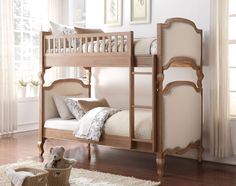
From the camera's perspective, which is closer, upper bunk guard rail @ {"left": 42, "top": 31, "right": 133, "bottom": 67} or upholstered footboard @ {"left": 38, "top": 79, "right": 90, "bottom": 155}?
upper bunk guard rail @ {"left": 42, "top": 31, "right": 133, "bottom": 67}

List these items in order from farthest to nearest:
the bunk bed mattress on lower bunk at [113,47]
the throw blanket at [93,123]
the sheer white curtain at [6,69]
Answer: the sheer white curtain at [6,69] < the throw blanket at [93,123] < the bunk bed mattress on lower bunk at [113,47]

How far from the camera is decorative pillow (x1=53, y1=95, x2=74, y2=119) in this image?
4.60m

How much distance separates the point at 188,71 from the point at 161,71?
72cm

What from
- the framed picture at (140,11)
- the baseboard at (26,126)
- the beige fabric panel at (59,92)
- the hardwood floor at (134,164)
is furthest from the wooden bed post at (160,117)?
the baseboard at (26,126)

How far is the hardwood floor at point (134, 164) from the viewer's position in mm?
3682

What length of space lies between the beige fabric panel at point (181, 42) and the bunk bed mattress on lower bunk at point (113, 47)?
17 cm

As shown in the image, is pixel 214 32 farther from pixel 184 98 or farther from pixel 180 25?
pixel 184 98

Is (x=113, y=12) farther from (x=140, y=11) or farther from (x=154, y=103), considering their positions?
(x=154, y=103)

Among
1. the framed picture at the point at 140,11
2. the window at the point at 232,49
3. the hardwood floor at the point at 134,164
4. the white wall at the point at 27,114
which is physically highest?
the framed picture at the point at 140,11

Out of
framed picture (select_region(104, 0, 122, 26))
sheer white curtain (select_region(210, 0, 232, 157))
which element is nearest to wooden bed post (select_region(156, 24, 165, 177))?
sheer white curtain (select_region(210, 0, 232, 157))

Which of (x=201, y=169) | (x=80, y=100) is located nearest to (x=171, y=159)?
(x=201, y=169)

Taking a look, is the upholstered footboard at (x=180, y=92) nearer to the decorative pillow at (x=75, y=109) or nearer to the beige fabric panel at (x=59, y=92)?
the decorative pillow at (x=75, y=109)

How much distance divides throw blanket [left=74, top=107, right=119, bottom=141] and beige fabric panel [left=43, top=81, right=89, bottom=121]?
1.83ft

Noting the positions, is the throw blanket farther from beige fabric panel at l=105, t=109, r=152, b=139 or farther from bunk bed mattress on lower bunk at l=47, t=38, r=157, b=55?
bunk bed mattress on lower bunk at l=47, t=38, r=157, b=55
